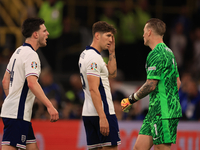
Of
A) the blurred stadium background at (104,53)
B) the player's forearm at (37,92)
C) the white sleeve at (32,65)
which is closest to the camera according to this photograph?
the player's forearm at (37,92)

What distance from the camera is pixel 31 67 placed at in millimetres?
4824

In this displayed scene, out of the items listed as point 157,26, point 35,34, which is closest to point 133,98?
point 157,26

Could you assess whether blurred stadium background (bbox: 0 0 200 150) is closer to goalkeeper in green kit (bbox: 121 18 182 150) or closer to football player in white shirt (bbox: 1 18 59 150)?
goalkeeper in green kit (bbox: 121 18 182 150)

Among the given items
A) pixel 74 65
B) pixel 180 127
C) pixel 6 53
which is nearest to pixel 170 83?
pixel 180 127

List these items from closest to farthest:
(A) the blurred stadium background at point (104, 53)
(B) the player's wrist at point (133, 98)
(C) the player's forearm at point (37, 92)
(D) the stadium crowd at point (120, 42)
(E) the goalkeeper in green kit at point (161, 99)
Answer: (C) the player's forearm at point (37, 92)
(E) the goalkeeper in green kit at point (161, 99)
(B) the player's wrist at point (133, 98)
(A) the blurred stadium background at point (104, 53)
(D) the stadium crowd at point (120, 42)

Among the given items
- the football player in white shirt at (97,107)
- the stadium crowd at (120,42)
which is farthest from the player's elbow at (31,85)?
the stadium crowd at (120,42)

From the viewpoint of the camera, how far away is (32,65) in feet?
15.9

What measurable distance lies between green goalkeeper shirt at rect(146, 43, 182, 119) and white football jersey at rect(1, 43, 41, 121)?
1684 millimetres

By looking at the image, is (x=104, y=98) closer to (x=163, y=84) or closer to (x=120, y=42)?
(x=163, y=84)

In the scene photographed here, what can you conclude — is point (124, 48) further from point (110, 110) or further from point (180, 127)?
point (110, 110)

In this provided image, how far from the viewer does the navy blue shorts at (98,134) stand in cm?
502

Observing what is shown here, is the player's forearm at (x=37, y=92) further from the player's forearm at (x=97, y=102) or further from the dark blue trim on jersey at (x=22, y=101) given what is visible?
the player's forearm at (x=97, y=102)

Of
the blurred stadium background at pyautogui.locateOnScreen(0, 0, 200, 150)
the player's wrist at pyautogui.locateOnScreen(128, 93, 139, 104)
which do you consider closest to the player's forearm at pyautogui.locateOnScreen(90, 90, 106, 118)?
the player's wrist at pyautogui.locateOnScreen(128, 93, 139, 104)

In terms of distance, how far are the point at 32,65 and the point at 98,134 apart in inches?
55.6
